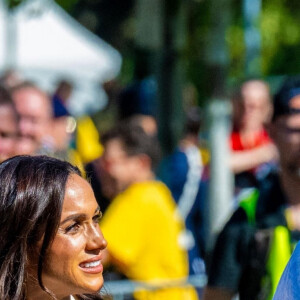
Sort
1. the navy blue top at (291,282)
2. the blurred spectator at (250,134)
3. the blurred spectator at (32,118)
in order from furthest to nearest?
the blurred spectator at (250,134)
the blurred spectator at (32,118)
the navy blue top at (291,282)

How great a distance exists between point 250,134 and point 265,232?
3.60 m

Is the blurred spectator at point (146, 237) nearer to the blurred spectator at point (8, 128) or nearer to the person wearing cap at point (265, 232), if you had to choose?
the blurred spectator at point (8, 128)

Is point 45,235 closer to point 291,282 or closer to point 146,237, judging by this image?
point 291,282

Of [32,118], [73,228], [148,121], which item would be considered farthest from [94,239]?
[148,121]

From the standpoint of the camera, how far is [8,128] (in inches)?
203

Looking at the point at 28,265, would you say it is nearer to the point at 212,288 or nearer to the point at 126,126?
the point at 212,288

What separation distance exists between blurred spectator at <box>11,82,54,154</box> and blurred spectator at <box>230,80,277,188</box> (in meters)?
1.68

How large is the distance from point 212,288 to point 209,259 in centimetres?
18

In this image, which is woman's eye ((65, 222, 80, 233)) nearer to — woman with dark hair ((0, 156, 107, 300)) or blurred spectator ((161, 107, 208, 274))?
woman with dark hair ((0, 156, 107, 300))

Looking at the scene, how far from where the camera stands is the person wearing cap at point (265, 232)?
3.86 metres

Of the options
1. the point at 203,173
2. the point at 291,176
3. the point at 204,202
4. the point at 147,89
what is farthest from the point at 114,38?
the point at 291,176

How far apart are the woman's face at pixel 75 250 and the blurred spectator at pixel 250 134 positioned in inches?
170

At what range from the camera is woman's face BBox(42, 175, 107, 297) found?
9.00 ft

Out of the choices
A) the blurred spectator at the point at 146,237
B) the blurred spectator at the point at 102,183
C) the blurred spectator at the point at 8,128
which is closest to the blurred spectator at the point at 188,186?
the blurred spectator at the point at 102,183
